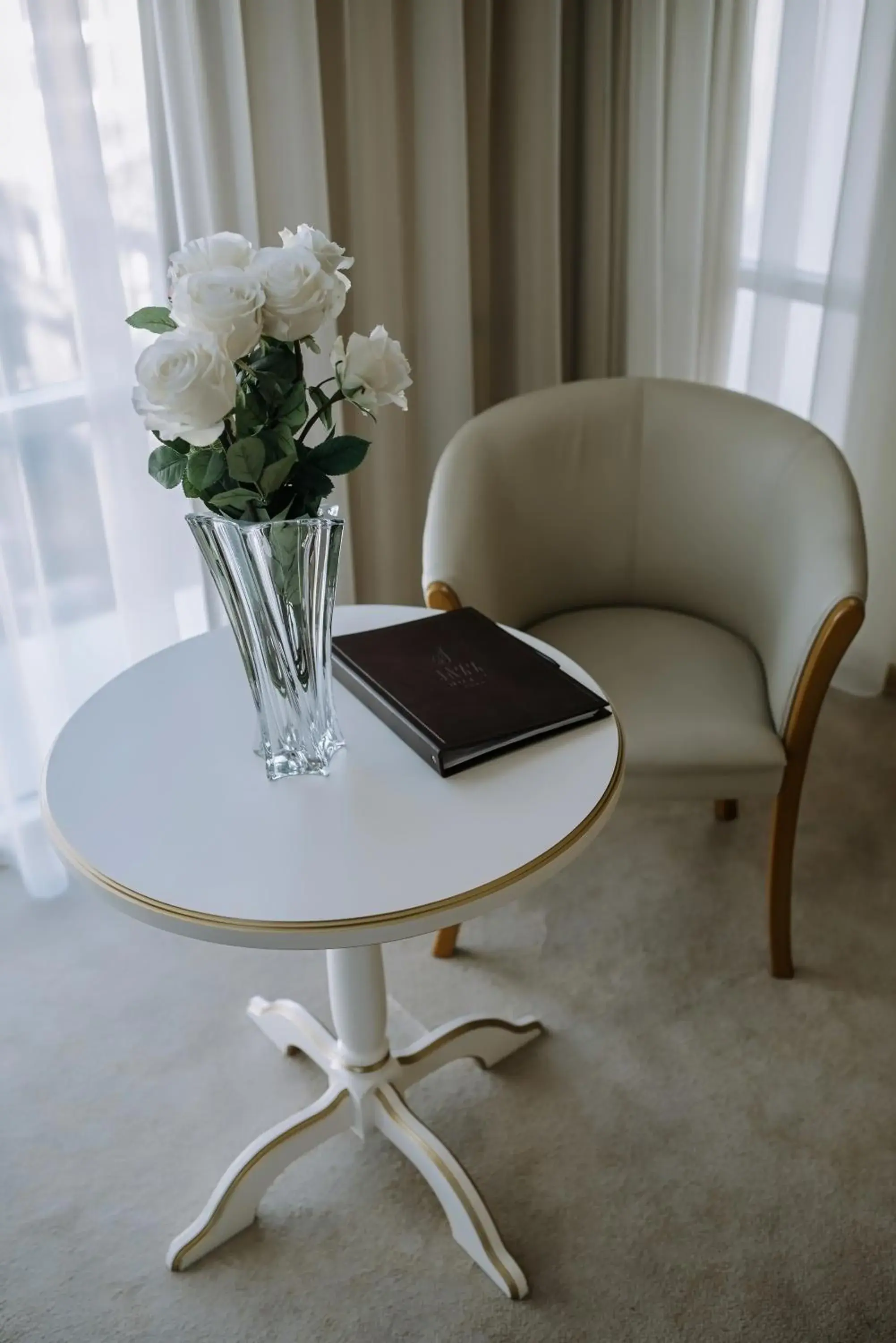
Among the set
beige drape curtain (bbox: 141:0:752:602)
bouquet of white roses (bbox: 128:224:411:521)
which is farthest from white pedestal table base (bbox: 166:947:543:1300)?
beige drape curtain (bbox: 141:0:752:602)

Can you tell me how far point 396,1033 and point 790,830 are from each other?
0.76 metres

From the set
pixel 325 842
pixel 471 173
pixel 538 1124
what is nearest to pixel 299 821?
pixel 325 842

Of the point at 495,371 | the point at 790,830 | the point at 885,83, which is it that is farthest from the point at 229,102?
the point at 790,830

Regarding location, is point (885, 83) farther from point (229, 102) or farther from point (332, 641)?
point (332, 641)

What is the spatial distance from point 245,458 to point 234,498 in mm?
44

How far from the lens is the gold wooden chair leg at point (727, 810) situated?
2441 mm

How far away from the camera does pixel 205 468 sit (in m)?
1.19

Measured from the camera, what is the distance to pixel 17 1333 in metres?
1.52

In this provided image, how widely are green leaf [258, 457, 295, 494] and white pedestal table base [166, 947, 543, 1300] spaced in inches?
25.1

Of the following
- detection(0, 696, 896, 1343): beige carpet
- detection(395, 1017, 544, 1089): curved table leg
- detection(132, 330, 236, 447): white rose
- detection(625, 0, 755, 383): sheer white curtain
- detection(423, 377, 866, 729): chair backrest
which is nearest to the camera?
detection(132, 330, 236, 447): white rose

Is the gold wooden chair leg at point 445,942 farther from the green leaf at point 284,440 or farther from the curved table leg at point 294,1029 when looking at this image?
the green leaf at point 284,440

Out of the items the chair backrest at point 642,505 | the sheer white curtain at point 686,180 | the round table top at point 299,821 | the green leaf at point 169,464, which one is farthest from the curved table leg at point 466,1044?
the sheer white curtain at point 686,180

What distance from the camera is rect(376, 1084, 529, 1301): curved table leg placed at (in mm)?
1548

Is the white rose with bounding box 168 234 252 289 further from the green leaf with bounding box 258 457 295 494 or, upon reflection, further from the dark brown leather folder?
Answer: the dark brown leather folder
